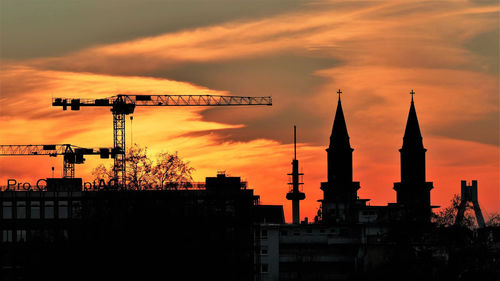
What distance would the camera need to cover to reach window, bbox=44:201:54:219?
6983 inches

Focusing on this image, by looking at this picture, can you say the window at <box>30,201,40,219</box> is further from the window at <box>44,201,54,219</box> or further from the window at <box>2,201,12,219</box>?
the window at <box>2,201,12,219</box>

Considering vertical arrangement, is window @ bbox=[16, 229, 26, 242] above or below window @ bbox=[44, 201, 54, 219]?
below

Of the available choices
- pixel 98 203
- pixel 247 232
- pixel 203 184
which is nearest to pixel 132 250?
pixel 98 203

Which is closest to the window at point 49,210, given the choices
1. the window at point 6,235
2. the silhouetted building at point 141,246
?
the window at point 6,235

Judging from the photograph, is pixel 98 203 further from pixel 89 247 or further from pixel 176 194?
pixel 89 247

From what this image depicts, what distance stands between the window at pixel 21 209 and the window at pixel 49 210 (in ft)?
9.07

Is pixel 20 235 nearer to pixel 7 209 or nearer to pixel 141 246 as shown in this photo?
pixel 7 209

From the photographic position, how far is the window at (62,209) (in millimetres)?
177875

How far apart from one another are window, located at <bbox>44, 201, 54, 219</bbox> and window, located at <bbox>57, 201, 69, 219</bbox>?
93 centimetres

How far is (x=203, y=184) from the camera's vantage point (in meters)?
174

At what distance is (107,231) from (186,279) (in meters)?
Answer: 7.78

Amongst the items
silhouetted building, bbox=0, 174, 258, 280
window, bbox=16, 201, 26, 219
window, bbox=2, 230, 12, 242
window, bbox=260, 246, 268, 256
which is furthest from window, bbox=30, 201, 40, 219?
silhouetted building, bbox=0, 174, 258, 280

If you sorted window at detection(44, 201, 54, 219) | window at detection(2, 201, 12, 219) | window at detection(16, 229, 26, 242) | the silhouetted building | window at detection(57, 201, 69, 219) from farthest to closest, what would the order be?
window at detection(57, 201, 69, 219) < window at detection(44, 201, 54, 219) < window at detection(2, 201, 12, 219) < window at detection(16, 229, 26, 242) < the silhouetted building

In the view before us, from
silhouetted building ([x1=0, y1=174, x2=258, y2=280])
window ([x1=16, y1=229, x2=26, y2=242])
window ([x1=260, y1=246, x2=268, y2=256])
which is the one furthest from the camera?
window ([x1=260, y1=246, x2=268, y2=256])
